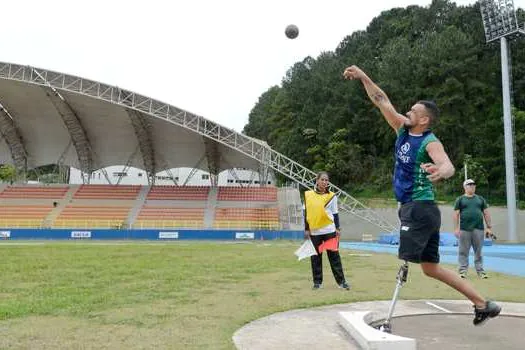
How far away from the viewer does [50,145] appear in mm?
41031

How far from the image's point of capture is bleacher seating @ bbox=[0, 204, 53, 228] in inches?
1388

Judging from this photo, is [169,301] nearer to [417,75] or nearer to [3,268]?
[3,268]

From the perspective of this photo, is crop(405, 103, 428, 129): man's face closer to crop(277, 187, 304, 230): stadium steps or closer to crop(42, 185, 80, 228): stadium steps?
crop(277, 187, 304, 230): stadium steps

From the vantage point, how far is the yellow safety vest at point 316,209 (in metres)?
7.95

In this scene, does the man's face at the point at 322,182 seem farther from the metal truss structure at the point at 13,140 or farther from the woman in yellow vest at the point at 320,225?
the metal truss structure at the point at 13,140

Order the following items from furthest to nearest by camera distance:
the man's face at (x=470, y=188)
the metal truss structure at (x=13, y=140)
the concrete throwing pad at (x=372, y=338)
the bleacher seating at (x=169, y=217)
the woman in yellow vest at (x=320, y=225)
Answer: the metal truss structure at (x=13, y=140)
the bleacher seating at (x=169, y=217)
the man's face at (x=470, y=188)
the woman in yellow vest at (x=320, y=225)
the concrete throwing pad at (x=372, y=338)

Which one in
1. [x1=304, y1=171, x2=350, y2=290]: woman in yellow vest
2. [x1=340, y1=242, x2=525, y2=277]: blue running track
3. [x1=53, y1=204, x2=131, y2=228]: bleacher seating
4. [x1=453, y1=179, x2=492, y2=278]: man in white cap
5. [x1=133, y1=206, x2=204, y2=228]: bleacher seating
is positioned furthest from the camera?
[x1=133, y1=206, x2=204, y2=228]: bleacher seating

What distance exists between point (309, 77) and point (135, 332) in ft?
220

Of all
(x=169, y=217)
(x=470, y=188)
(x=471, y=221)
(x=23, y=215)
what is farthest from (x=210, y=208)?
(x=470, y=188)

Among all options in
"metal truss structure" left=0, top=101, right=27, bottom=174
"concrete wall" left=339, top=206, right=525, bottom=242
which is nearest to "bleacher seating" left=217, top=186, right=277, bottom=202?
"concrete wall" left=339, top=206, right=525, bottom=242

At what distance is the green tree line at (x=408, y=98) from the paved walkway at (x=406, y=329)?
3869cm

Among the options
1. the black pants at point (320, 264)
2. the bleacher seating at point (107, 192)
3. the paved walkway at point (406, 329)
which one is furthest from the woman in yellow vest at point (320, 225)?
the bleacher seating at point (107, 192)

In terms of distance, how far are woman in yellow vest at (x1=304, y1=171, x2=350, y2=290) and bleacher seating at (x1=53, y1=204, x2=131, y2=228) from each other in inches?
1121

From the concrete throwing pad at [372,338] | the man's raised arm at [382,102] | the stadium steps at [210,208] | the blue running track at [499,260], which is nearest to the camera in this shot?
the concrete throwing pad at [372,338]
